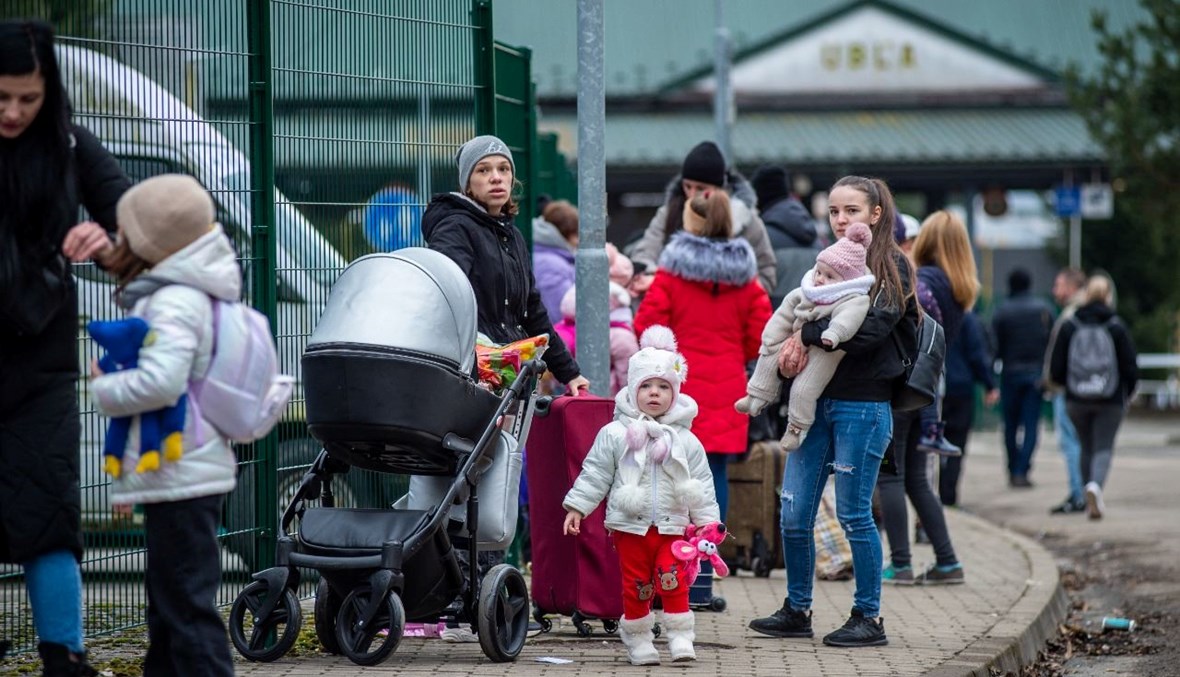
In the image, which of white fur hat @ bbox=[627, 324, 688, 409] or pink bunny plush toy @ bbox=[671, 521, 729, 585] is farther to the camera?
white fur hat @ bbox=[627, 324, 688, 409]

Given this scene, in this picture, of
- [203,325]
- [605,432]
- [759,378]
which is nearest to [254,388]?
[203,325]

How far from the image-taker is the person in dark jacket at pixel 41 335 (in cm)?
508

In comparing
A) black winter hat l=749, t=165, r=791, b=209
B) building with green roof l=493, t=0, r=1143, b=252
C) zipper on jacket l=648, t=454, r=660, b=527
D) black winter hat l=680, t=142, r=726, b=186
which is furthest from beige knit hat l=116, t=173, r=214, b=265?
building with green roof l=493, t=0, r=1143, b=252

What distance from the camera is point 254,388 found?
518 cm

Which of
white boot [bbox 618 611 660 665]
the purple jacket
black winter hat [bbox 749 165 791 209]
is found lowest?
white boot [bbox 618 611 660 665]

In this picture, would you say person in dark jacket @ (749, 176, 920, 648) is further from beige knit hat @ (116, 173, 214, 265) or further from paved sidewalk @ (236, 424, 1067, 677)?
beige knit hat @ (116, 173, 214, 265)

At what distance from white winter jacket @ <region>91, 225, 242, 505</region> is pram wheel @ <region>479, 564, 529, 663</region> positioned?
1745 millimetres

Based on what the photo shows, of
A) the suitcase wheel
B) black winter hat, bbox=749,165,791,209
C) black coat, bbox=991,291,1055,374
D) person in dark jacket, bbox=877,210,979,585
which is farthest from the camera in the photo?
black coat, bbox=991,291,1055,374

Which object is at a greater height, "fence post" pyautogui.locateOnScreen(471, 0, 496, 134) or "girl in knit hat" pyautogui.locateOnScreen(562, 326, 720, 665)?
"fence post" pyautogui.locateOnScreen(471, 0, 496, 134)

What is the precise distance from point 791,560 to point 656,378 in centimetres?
108

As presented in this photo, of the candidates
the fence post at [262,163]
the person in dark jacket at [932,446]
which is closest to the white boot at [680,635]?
the fence post at [262,163]

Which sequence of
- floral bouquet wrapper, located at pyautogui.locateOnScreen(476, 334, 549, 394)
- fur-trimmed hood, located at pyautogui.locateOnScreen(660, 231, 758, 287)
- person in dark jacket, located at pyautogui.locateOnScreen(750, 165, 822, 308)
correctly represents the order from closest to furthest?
floral bouquet wrapper, located at pyautogui.locateOnScreen(476, 334, 549, 394) → fur-trimmed hood, located at pyautogui.locateOnScreen(660, 231, 758, 287) → person in dark jacket, located at pyautogui.locateOnScreen(750, 165, 822, 308)

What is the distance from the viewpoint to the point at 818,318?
7.33 m

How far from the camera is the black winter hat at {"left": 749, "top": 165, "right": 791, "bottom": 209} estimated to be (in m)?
10.8
